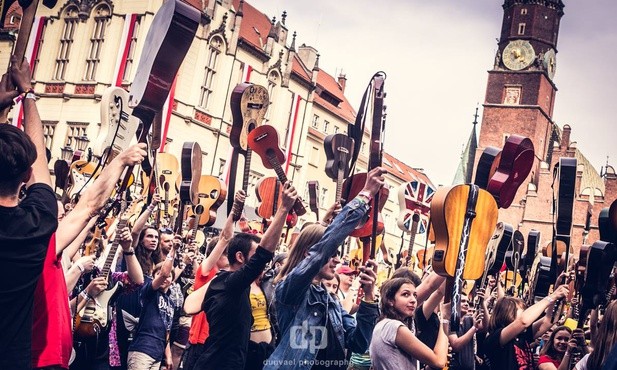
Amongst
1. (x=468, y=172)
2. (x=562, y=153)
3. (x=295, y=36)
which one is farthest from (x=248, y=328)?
(x=468, y=172)

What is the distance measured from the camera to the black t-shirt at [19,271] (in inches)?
119

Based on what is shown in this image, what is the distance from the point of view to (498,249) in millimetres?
9039

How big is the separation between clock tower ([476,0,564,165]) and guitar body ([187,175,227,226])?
175 ft

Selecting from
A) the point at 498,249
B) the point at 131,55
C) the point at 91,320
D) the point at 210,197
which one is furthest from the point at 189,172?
the point at 131,55

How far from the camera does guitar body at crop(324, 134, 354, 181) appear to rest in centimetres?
724

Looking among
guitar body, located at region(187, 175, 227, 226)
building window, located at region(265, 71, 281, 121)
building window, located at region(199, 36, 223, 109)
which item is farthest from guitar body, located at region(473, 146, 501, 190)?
building window, located at region(265, 71, 281, 121)

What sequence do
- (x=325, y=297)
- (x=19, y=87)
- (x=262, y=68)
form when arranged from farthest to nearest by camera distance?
1. (x=262, y=68)
2. (x=325, y=297)
3. (x=19, y=87)

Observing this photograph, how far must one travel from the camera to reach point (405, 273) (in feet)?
18.2

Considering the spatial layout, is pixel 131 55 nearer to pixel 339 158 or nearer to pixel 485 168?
pixel 339 158

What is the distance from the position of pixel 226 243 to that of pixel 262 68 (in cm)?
3563

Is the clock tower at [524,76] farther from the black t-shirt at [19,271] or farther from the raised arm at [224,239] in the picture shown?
the black t-shirt at [19,271]

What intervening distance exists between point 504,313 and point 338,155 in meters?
2.10

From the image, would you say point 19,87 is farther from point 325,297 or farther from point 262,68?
point 262,68

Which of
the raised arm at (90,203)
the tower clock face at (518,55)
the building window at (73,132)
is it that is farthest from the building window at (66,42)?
the tower clock face at (518,55)
